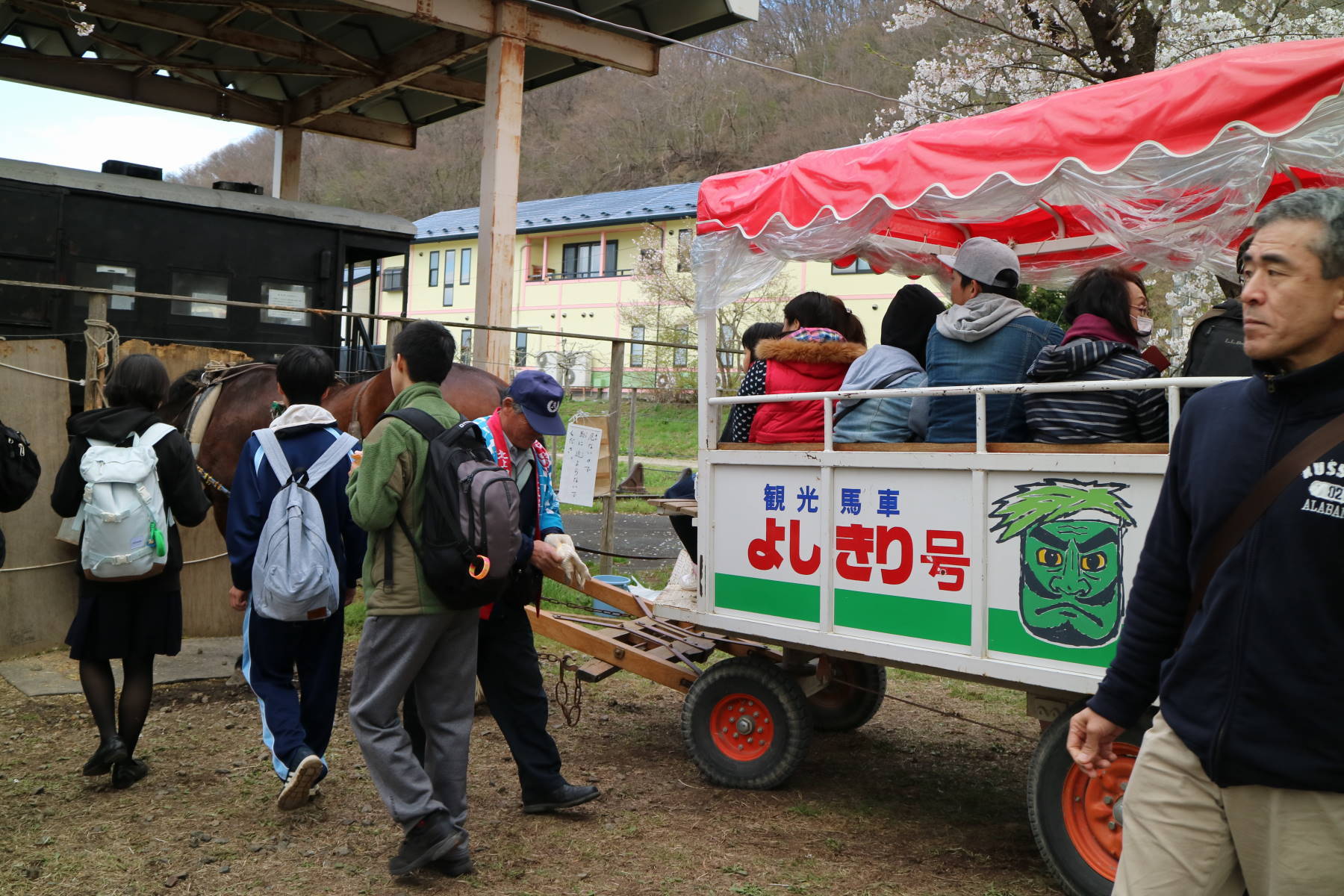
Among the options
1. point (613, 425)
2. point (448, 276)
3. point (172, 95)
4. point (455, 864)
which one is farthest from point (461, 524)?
point (448, 276)

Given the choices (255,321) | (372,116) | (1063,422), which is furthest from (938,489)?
(372,116)

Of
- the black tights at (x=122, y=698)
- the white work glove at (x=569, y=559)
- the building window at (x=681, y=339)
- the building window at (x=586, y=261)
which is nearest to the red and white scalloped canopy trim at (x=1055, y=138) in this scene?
the white work glove at (x=569, y=559)

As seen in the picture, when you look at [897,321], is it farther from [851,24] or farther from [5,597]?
[851,24]

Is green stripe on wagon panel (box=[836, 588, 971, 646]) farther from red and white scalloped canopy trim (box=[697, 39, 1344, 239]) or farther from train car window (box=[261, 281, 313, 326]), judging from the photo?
train car window (box=[261, 281, 313, 326])

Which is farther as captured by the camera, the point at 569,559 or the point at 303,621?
the point at 303,621

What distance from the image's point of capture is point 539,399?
4.32 m

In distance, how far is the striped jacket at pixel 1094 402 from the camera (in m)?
3.92

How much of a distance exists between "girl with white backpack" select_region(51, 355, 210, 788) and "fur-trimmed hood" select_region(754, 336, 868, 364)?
2.82 meters

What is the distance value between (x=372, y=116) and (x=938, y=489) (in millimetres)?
13333

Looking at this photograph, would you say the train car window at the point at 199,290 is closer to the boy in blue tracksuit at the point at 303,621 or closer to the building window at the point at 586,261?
the boy in blue tracksuit at the point at 303,621

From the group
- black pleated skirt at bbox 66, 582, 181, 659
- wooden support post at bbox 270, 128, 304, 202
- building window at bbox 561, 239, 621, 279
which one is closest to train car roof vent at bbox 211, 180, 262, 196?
wooden support post at bbox 270, 128, 304, 202

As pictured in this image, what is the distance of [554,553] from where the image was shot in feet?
13.9

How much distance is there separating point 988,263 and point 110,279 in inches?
395

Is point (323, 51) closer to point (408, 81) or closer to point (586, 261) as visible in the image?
point (408, 81)
